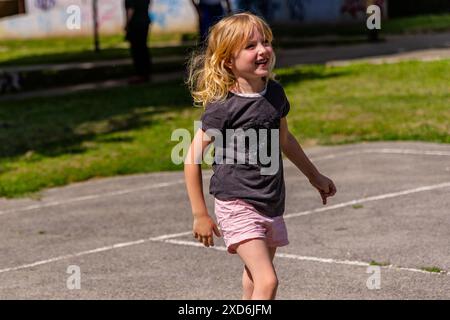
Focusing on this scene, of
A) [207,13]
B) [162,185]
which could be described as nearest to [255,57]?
[162,185]

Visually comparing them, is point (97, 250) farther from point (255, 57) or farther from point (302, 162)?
point (255, 57)

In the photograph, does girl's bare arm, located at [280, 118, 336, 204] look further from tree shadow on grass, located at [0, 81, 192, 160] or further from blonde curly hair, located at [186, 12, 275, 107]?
tree shadow on grass, located at [0, 81, 192, 160]

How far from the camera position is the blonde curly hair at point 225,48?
20.4 feet

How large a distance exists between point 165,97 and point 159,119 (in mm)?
2230

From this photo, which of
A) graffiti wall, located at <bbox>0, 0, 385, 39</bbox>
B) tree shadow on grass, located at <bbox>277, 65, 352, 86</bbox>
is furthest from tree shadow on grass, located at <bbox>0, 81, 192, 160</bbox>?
graffiti wall, located at <bbox>0, 0, 385, 39</bbox>

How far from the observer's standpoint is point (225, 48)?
20.5ft

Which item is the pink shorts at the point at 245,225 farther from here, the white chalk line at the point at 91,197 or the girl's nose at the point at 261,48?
the white chalk line at the point at 91,197

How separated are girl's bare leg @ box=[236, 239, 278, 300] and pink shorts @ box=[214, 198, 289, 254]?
0.14 ft

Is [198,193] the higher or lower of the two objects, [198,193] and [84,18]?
the higher

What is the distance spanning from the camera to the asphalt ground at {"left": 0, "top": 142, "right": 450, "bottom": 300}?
323 inches

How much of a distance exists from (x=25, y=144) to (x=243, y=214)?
9.93 meters

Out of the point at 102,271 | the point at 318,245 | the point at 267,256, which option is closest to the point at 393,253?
the point at 318,245

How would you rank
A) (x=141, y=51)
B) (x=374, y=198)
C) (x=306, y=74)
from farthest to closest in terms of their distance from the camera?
(x=141, y=51) → (x=306, y=74) → (x=374, y=198)

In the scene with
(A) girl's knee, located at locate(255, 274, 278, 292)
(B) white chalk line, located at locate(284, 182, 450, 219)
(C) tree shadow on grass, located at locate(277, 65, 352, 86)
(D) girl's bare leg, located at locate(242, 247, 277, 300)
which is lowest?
(C) tree shadow on grass, located at locate(277, 65, 352, 86)
